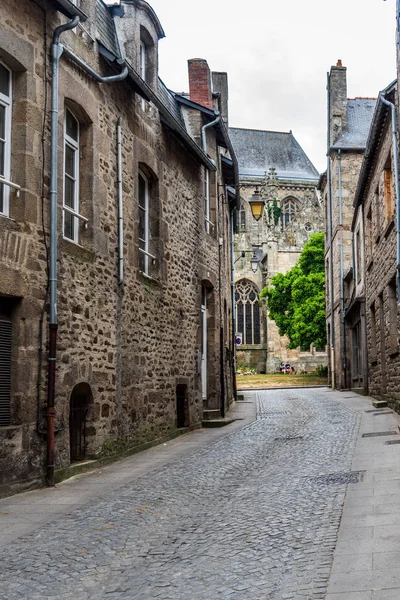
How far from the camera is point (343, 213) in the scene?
28.0 meters

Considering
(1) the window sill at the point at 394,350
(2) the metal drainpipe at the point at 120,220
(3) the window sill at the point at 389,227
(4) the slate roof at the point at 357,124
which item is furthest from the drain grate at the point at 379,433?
(4) the slate roof at the point at 357,124

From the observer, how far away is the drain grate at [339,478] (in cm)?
793

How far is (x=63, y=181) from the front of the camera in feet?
30.2

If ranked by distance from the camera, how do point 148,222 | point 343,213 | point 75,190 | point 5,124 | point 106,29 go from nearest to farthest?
point 5,124, point 75,190, point 106,29, point 148,222, point 343,213

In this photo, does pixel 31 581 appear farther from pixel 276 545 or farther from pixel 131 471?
pixel 131 471

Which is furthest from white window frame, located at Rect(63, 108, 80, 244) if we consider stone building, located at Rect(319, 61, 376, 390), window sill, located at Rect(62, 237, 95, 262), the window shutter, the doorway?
stone building, located at Rect(319, 61, 376, 390)

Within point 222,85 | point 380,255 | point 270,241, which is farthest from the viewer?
point 270,241

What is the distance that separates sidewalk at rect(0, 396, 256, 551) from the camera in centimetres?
652

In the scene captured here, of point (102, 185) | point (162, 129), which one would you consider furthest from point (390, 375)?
point (102, 185)

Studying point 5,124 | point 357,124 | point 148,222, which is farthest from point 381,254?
point 357,124

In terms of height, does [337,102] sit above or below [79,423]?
above

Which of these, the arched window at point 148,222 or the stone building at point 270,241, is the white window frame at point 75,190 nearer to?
the arched window at point 148,222

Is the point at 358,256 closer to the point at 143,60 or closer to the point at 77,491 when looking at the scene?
the point at 143,60

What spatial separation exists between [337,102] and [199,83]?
13574 mm
